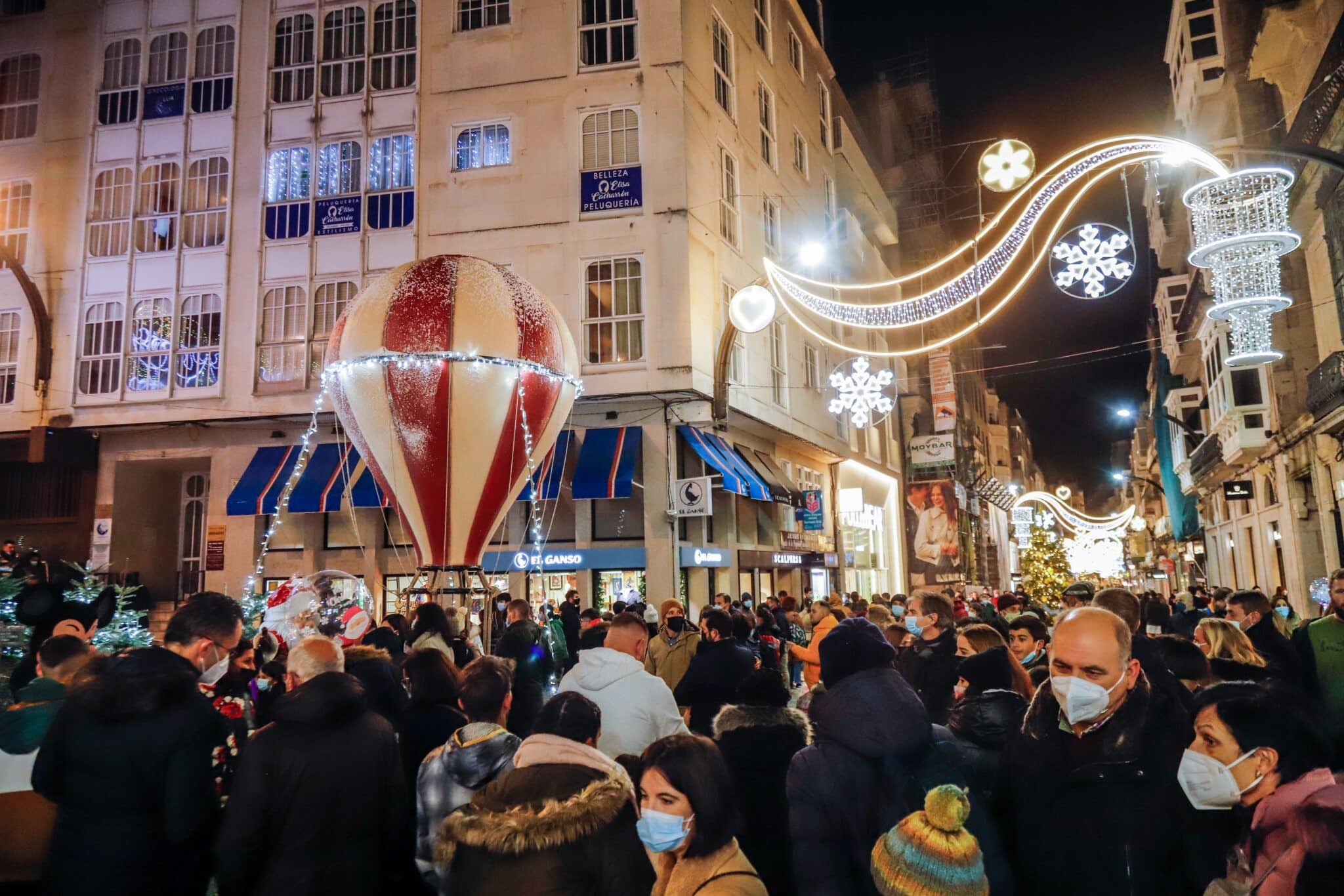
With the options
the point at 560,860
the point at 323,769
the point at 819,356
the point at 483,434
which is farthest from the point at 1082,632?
the point at 819,356

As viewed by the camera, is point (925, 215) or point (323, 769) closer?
point (323, 769)

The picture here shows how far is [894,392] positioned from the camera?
101ft

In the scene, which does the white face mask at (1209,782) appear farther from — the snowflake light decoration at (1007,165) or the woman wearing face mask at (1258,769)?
the snowflake light decoration at (1007,165)

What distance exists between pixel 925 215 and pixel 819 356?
78.1 ft

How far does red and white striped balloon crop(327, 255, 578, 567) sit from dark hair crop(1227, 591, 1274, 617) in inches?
346

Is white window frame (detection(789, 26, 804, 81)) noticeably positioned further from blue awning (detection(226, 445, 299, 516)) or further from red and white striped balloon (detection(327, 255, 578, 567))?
red and white striped balloon (detection(327, 255, 578, 567))

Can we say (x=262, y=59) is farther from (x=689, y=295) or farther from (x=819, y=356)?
(x=819, y=356)

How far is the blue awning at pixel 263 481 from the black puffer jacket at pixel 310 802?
779 inches

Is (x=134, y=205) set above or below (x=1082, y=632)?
above

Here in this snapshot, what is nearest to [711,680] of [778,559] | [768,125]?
[778,559]

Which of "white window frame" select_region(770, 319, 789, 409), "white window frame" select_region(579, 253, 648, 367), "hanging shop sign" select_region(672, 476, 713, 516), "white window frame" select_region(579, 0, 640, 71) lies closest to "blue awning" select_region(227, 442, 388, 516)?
"white window frame" select_region(579, 253, 648, 367)

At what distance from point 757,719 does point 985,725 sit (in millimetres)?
1070

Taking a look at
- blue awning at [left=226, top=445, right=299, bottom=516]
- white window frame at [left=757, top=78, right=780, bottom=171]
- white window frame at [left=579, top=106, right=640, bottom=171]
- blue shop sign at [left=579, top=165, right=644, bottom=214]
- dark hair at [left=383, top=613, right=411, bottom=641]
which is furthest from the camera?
white window frame at [left=757, top=78, right=780, bottom=171]

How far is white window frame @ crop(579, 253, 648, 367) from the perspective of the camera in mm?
22469
